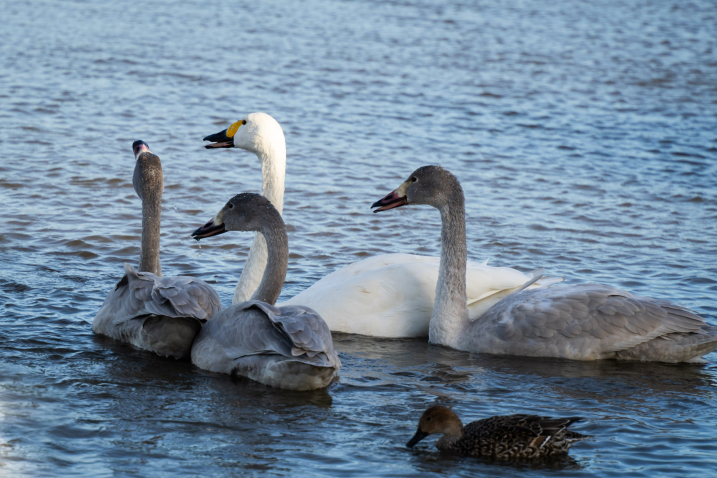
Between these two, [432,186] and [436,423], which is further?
[432,186]

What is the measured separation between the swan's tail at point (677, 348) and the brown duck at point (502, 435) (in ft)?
5.84

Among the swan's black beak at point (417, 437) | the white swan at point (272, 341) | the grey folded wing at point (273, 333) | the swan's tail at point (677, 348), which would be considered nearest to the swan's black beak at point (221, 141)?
the white swan at point (272, 341)

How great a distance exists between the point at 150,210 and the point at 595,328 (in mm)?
3239

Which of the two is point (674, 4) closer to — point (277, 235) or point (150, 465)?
point (277, 235)

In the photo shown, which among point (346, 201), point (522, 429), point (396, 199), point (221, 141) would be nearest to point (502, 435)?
point (522, 429)

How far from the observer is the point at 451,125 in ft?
48.1

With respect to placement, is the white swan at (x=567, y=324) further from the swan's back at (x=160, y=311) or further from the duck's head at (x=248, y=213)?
the swan's back at (x=160, y=311)

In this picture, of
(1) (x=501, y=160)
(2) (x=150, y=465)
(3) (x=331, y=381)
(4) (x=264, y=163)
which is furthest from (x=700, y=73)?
(2) (x=150, y=465)

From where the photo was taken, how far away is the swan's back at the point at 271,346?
18.8 feet

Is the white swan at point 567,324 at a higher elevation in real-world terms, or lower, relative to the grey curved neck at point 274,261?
lower

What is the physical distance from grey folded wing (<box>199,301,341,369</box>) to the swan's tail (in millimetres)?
2116

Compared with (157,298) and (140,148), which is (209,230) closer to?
(157,298)

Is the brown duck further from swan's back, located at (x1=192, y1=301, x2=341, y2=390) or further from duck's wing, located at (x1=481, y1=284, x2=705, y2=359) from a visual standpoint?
duck's wing, located at (x1=481, y1=284, x2=705, y2=359)

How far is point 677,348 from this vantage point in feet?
21.8
